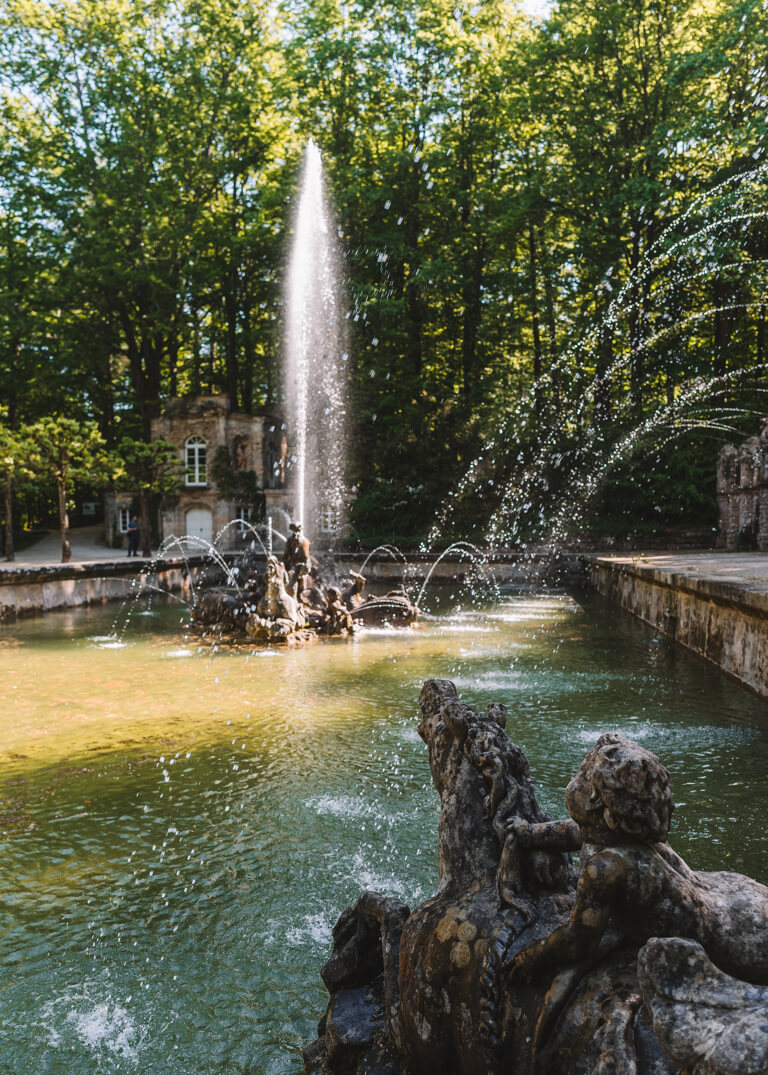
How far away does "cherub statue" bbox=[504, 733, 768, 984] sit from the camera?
1.70m

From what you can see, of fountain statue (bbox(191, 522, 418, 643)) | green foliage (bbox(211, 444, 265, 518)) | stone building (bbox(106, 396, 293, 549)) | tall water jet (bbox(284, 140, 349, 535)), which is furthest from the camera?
stone building (bbox(106, 396, 293, 549))

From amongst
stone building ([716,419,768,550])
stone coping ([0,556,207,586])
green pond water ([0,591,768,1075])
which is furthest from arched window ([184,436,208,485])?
green pond water ([0,591,768,1075])

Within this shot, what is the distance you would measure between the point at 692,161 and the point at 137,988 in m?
33.5

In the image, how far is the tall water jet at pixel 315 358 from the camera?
34.5 m

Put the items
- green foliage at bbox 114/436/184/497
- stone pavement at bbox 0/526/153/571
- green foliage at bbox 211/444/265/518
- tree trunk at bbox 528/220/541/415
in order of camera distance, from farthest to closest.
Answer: green foliage at bbox 211/444/265/518 < stone pavement at bbox 0/526/153/571 < tree trunk at bbox 528/220/541/415 < green foliage at bbox 114/436/184/497

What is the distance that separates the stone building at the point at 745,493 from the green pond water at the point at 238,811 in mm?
9657

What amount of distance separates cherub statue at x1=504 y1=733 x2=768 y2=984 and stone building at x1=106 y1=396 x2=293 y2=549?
37771 millimetres

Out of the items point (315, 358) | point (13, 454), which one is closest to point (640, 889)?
point (13, 454)

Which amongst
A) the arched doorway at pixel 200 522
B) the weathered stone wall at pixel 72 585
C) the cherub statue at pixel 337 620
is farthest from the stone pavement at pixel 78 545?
the cherub statue at pixel 337 620

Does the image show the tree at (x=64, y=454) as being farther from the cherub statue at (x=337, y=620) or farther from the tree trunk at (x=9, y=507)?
the cherub statue at (x=337, y=620)

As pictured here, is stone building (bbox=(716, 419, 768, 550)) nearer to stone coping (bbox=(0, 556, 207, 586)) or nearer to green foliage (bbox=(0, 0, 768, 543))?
Result: green foliage (bbox=(0, 0, 768, 543))

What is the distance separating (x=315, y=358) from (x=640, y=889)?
36.1 m

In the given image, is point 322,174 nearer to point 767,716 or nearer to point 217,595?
point 217,595

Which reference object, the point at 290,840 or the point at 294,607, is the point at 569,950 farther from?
the point at 294,607
